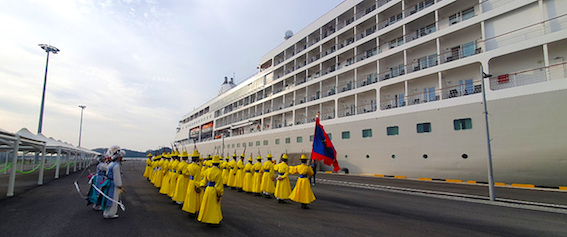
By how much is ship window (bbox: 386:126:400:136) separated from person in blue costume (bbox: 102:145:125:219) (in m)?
17.5

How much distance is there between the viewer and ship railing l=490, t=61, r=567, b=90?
13.1m

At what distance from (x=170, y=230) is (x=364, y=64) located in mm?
21473

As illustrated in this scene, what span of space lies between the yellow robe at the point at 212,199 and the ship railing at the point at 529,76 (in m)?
15.8

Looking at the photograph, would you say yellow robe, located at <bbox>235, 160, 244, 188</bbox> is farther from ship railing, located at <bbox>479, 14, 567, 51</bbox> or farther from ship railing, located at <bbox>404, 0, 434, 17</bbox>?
ship railing, located at <bbox>404, 0, 434, 17</bbox>

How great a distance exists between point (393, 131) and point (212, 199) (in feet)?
55.4

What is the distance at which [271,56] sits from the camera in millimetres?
39031

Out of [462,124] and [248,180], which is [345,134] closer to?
[462,124]

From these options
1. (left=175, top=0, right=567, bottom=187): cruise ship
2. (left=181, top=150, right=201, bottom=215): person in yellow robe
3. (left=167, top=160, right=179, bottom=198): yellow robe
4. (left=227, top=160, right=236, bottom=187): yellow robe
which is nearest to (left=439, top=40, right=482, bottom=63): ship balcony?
(left=175, top=0, right=567, bottom=187): cruise ship

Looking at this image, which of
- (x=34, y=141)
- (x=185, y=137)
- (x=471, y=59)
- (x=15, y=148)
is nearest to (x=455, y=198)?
(x=471, y=59)

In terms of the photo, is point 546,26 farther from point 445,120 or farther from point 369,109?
point 369,109

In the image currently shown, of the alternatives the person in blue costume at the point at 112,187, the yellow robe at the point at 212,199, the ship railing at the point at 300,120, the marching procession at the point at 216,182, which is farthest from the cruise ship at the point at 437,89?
the person in blue costume at the point at 112,187

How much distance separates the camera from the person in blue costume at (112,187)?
591 cm

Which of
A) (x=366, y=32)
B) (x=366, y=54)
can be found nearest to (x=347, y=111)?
(x=366, y=54)

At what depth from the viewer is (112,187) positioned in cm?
607
